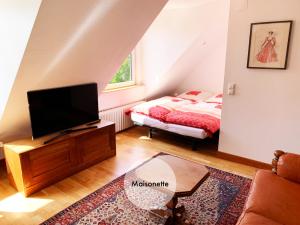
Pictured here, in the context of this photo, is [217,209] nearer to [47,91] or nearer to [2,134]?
[47,91]

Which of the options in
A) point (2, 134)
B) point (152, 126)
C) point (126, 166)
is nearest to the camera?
point (2, 134)

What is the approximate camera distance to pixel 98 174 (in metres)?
2.97

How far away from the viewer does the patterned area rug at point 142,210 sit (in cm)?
215

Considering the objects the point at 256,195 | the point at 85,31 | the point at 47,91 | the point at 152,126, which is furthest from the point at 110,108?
the point at 256,195

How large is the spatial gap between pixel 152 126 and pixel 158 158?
64.0 inches

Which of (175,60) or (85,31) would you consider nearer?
(85,31)

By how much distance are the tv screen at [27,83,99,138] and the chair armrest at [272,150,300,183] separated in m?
2.27

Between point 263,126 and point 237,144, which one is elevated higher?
point 263,126

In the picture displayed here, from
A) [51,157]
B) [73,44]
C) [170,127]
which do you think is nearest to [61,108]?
[51,157]

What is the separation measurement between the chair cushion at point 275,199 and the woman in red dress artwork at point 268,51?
55.4 inches

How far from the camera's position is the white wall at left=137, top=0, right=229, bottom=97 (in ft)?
12.7

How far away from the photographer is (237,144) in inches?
125

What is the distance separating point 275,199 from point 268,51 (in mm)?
1743

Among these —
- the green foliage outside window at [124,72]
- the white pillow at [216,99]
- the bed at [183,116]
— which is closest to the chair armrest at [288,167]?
the bed at [183,116]
